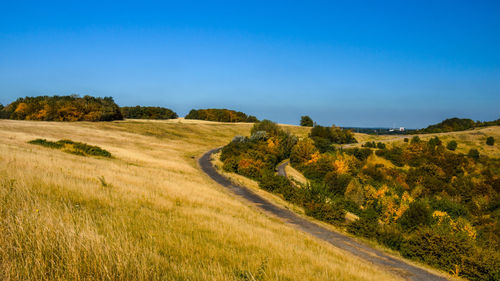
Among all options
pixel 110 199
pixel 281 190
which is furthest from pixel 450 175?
pixel 110 199

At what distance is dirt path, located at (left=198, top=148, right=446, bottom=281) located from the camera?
1316cm

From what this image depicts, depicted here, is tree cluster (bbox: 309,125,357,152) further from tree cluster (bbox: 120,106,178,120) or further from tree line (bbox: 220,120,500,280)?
tree cluster (bbox: 120,106,178,120)

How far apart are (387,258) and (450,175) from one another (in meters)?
49.1

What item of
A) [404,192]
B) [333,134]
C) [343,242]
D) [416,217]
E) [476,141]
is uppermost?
[476,141]

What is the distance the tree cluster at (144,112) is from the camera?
11712 centimetres

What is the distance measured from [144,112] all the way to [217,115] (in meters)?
34.7

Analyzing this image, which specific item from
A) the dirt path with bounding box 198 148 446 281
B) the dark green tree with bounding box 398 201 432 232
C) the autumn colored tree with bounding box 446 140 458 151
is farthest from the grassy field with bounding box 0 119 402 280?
the autumn colored tree with bounding box 446 140 458 151

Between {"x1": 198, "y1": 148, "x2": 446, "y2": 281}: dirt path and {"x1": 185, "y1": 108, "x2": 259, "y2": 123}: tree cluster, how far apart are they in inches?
4296

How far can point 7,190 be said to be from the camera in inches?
257

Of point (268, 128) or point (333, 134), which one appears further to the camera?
point (333, 134)

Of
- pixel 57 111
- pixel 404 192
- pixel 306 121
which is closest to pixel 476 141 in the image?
pixel 404 192

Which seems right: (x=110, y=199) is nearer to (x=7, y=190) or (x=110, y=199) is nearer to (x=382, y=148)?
(x=7, y=190)

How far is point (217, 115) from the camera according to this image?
440ft

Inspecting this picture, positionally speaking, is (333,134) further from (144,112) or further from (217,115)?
(144,112)
